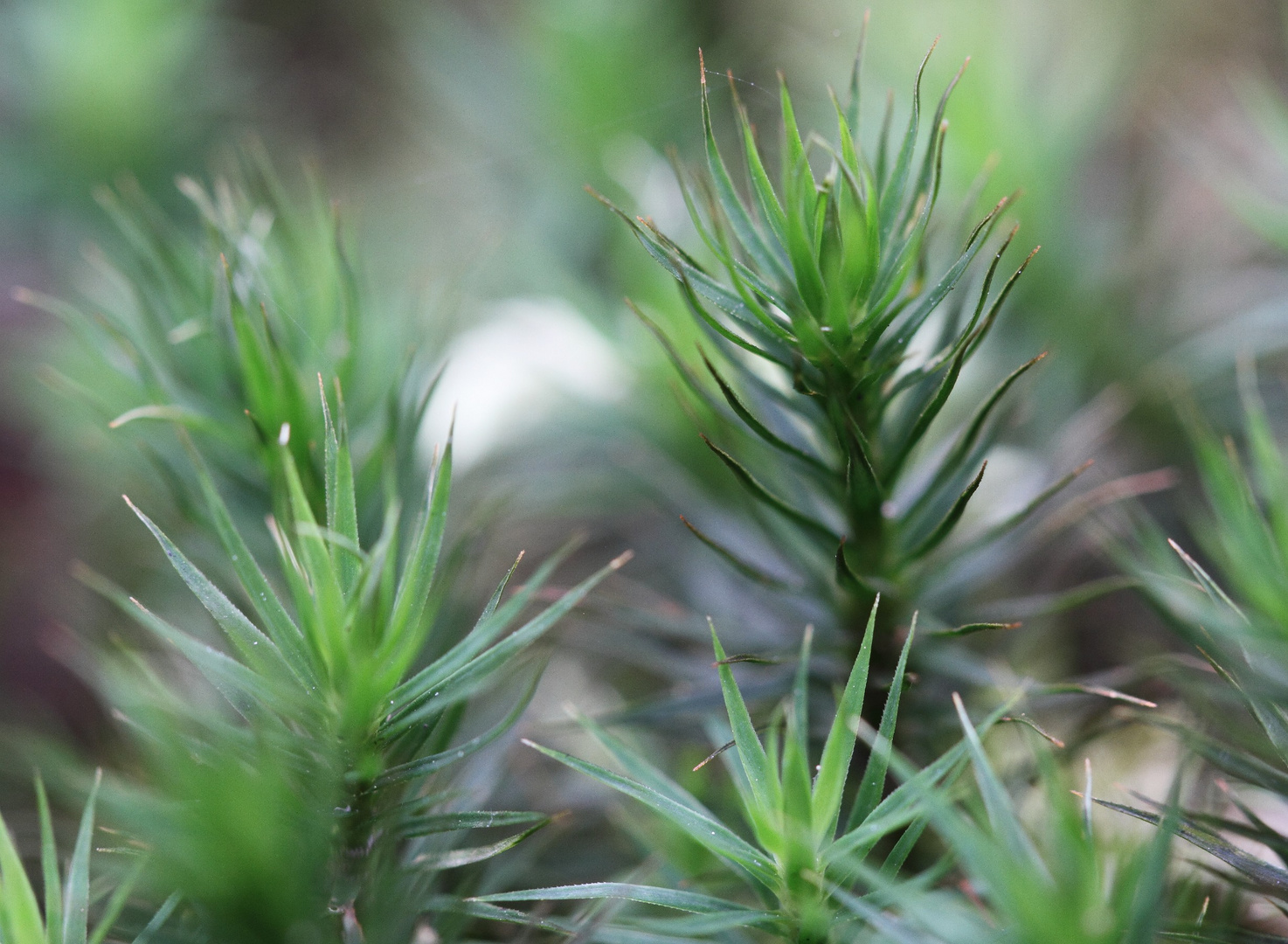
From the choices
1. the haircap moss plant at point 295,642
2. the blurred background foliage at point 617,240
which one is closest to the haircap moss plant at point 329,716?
the haircap moss plant at point 295,642

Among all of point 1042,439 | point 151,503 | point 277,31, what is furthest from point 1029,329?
point 277,31

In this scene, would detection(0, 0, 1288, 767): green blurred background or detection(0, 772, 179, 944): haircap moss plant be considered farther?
detection(0, 0, 1288, 767): green blurred background

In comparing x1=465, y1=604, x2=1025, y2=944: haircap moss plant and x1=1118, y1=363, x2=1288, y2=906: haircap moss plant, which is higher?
x1=1118, y1=363, x2=1288, y2=906: haircap moss plant

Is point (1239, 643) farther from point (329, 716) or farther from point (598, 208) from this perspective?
point (598, 208)

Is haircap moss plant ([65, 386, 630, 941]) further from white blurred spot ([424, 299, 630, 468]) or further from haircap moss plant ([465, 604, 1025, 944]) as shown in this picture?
white blurred spot ([424, 299, 630, 468])

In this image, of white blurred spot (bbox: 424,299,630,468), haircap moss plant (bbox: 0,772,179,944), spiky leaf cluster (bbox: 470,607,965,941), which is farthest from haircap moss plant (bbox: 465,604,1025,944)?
white blurred spot (bbox: 424,299,630,468)

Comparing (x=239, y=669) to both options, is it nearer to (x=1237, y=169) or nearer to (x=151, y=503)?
(x=151, y=503)

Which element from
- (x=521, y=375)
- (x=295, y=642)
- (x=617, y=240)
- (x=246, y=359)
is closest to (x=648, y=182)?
(x=617, y=240)

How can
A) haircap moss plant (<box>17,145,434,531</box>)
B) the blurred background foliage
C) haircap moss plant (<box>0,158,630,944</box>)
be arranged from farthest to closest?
the blurred background foliage
haircap moss plant (<box>17,145,434,531</box>)
haircap moss plant (<box>0,158,630,944</box>)

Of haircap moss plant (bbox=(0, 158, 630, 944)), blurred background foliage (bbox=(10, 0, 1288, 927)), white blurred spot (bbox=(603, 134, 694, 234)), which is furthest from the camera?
white blurred spot (bbox=(603, 134, 694, 234))
